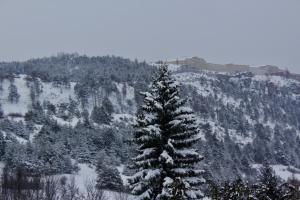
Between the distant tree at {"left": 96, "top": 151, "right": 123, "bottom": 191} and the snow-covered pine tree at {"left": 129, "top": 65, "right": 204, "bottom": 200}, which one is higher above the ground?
the snow-covered pine tree at {"left": 129, "top": 65, "right": 204, "bottom": 200}

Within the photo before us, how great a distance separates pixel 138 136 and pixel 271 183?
38.6 ft

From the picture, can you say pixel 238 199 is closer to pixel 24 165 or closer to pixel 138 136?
pixel 138 136

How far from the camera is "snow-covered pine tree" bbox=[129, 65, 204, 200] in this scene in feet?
82.2

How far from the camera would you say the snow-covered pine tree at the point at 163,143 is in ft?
82.2

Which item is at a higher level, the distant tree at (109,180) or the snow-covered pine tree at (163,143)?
the snow-covered pine tree at (163,143)

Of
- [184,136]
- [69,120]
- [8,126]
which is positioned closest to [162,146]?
[184,136]

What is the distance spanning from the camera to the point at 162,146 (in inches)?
1008

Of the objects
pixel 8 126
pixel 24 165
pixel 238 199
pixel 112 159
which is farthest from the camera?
pixel 8 126

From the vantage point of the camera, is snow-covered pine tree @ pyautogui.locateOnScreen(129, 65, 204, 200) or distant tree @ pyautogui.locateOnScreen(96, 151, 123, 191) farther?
distant tree @ pyautogui.locateOnScreen(96, 151, 123, 191)

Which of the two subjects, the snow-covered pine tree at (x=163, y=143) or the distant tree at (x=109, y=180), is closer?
the snow-covered pine tree at (x=163, y=143)

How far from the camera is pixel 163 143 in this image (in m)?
25.6

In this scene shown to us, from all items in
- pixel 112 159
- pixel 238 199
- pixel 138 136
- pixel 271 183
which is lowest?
pixel 112 159

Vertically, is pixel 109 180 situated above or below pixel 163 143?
below

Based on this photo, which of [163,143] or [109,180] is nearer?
[163,143]
